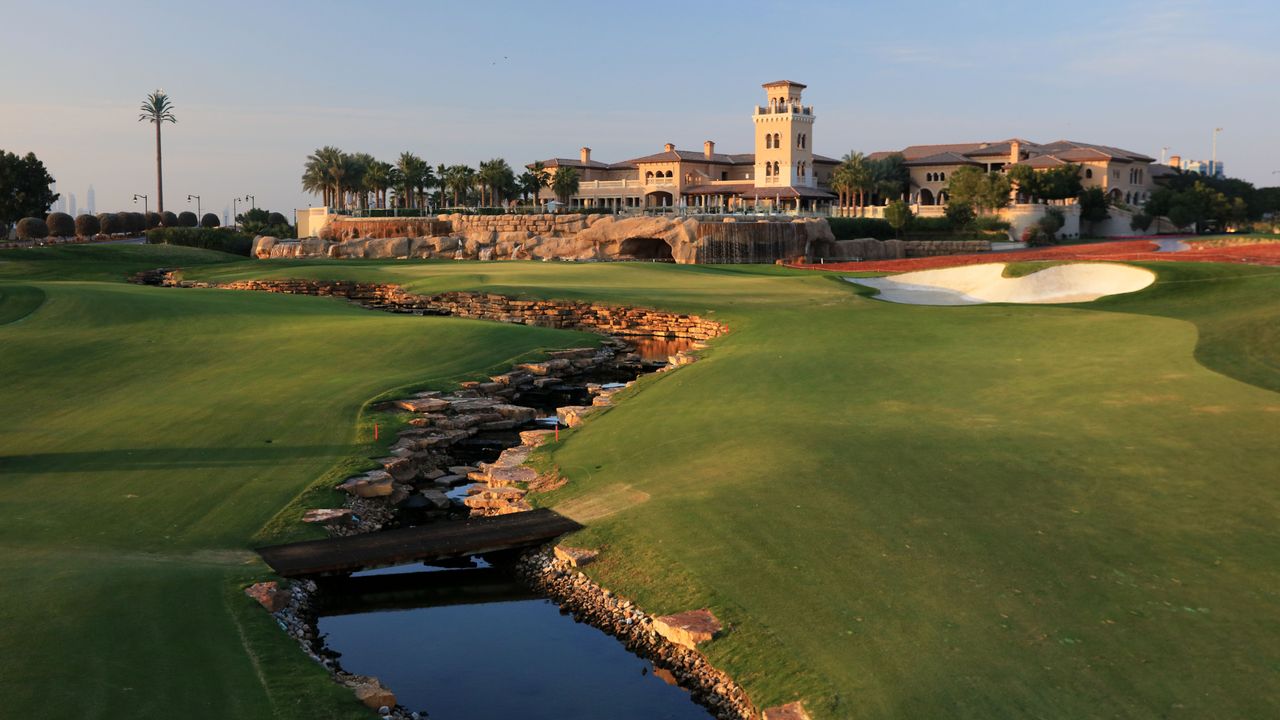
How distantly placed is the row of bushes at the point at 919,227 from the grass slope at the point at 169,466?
6706 centimetres

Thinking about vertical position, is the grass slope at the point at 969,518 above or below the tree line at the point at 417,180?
below

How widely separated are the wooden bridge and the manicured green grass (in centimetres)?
68

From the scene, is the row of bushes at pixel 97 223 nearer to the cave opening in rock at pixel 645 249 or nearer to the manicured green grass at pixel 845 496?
the cave opening in rock at pixel 645 249

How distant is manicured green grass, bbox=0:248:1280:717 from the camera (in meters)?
10.6

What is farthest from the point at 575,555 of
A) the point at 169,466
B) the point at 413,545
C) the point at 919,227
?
the point at 919,227

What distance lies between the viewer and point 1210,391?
20734 millimetres

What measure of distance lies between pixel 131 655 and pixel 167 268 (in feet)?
226

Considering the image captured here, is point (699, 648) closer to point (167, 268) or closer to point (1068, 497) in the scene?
point (1068, 497)

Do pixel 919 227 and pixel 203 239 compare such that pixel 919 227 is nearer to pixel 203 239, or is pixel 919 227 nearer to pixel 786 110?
pixel 786 110

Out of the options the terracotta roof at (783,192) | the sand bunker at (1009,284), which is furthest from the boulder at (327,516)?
the terracotta roof at (783,192)

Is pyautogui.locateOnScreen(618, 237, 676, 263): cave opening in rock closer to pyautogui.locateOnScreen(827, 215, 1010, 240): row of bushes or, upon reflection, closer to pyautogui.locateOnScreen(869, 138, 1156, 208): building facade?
pyautogui.locateOnScreen(827, 215, 1010, 240): row of bushes

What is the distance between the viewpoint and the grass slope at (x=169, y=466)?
34.8 feet

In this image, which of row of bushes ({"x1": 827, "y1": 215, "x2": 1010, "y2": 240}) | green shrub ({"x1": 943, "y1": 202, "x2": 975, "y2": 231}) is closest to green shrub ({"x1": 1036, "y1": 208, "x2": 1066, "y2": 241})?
row of bushes ({"x1": 827, "y1": 215, "x2": 1010, "y2": 240})

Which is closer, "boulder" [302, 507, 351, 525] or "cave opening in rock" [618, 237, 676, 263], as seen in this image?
"boulder" [302, 507, 351, 525]
